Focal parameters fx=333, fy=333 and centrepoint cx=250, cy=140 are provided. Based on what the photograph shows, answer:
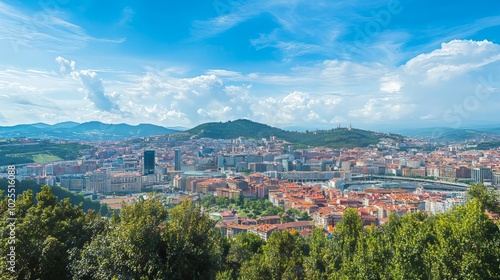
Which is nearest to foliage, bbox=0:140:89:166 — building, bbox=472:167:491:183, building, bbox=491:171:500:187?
building, bbox=472:167:491:183

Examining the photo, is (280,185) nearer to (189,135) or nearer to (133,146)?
(133,146)

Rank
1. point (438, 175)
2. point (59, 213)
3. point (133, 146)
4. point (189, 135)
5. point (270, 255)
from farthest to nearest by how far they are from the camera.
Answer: point (189, 135) → point (133, 146) → point (438, 175) → point (270, 255) → point (59, 213)

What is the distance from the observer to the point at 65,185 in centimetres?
3453

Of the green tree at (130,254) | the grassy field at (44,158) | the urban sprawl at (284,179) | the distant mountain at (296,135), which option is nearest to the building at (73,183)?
the urban sprawl at (284,179)

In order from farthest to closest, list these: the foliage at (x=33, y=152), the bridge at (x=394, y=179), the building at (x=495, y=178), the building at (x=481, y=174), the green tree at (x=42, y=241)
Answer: the building at (x=481, y=174)
the foliage at (x=33, y=152)
the bridge at (x=394, y=179)
the building at (x=495, y=178)
the green tree at (x=42, y=241)

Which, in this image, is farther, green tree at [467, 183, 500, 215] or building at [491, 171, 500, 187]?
building at [491, 171, 500, 187]

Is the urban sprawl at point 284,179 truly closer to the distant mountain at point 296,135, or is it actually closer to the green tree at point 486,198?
the distant mountain at point 296,135

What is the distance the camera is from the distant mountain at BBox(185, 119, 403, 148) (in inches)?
2813

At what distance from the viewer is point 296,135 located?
86.4m

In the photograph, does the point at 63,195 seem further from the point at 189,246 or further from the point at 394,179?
the point at 394,179

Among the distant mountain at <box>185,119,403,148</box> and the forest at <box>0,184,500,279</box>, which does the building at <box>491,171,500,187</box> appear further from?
the forest at <box>0,184,500,279</box>

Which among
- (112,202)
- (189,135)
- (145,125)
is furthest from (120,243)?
(145,125)

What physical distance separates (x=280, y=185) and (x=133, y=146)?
135ft

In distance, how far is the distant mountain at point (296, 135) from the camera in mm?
71456
